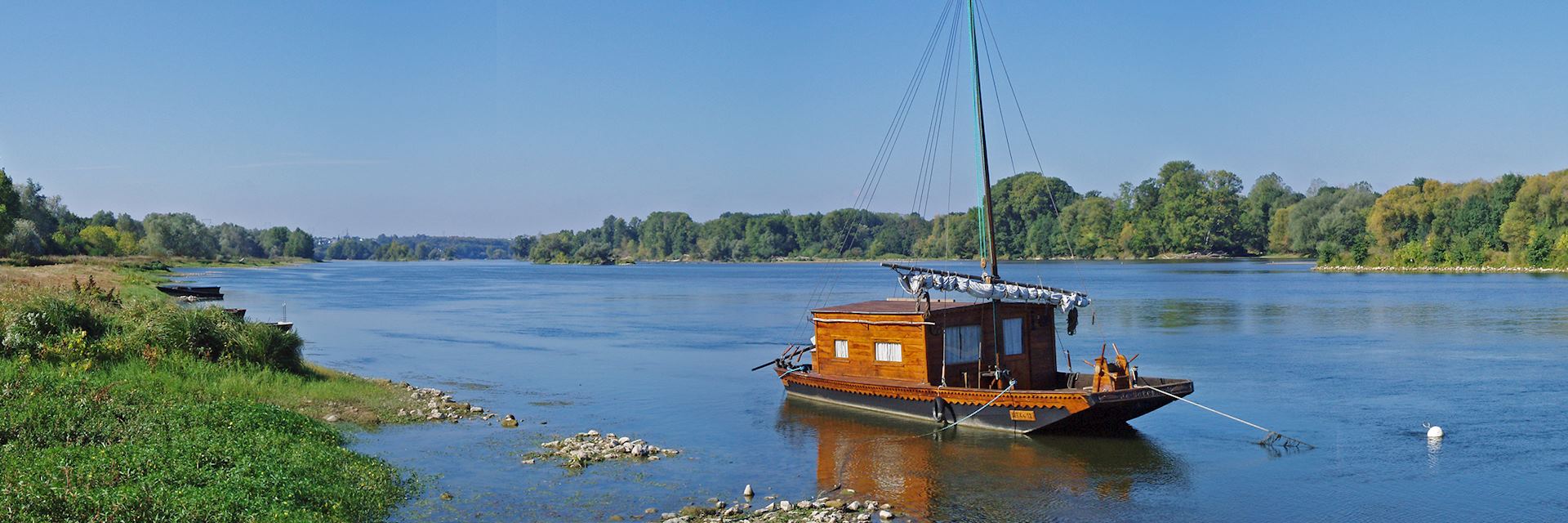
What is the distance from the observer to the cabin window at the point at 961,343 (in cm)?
2912

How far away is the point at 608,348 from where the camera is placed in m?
52.3

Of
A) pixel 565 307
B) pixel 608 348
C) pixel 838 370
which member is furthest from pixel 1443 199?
pixel 838 370

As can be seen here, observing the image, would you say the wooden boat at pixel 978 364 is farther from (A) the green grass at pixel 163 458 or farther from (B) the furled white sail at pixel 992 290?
(A) the green grass at pixel 163 458

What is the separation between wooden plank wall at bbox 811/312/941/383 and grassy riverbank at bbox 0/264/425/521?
11219 mm

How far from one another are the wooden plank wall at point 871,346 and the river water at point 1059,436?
4.05 feet

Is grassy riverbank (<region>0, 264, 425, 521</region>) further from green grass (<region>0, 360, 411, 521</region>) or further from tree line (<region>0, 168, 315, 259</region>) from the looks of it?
tree line (<region>0, 168, 315, 259</region>)

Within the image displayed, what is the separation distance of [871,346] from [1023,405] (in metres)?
5.01

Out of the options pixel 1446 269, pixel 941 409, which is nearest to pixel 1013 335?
pixel 941 409

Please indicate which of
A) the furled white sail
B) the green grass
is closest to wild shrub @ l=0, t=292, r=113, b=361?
the green grass

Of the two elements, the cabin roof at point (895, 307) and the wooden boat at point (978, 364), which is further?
the cabin roof at point (895, 307)

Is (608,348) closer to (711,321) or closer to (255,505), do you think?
(711,321)

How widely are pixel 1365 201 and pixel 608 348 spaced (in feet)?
510

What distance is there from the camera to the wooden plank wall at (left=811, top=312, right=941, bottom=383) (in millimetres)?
29359

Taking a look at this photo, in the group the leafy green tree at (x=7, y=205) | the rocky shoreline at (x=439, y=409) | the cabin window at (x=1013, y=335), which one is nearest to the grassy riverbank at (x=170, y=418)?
the rocky shoreline at (x=439, y=409)
